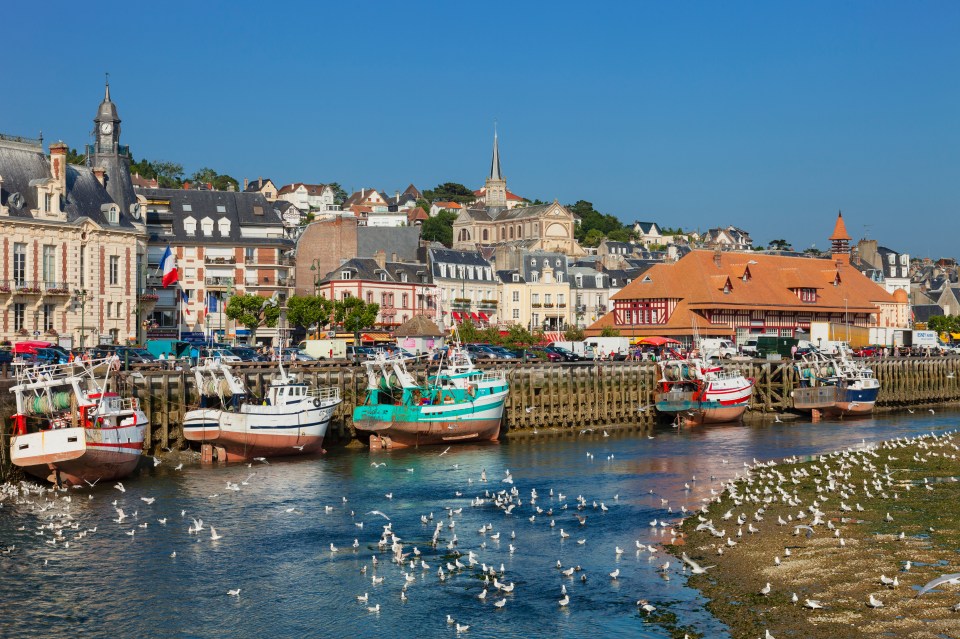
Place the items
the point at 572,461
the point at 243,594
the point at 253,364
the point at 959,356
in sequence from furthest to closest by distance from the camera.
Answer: the point at 959,356
the point at 253,364
the point at 572,461
the point at 243,594

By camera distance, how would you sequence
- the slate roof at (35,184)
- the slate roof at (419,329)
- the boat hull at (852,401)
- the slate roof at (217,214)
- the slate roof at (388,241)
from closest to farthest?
the boat hull at (852,401) < the slate roof at (35,184) < the slate roof at (419,329) < the slate roof at (217,214) < the slate roof at (388,241)

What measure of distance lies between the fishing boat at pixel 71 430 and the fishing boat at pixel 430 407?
11.7m

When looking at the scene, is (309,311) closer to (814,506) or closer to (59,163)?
(59,163)

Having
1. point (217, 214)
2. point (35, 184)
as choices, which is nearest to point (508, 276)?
point (217, 214)

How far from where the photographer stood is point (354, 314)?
3450 inches

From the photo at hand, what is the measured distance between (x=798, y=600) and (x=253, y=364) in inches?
1528

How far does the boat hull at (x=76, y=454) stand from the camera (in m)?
37.1

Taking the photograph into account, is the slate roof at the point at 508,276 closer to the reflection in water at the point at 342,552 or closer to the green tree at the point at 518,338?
the green tree at the point at 518,338

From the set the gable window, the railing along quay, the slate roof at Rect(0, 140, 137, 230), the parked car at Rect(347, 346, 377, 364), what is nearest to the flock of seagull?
the railing along quay

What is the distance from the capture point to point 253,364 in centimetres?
5678

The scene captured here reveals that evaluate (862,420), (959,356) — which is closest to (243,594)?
(862,420)

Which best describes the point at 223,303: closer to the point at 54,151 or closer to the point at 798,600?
the point at 54,151

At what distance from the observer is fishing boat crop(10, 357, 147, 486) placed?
37.2 metres

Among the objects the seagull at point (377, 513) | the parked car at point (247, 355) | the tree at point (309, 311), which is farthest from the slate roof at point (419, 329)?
the seagull at point (377, 513)
